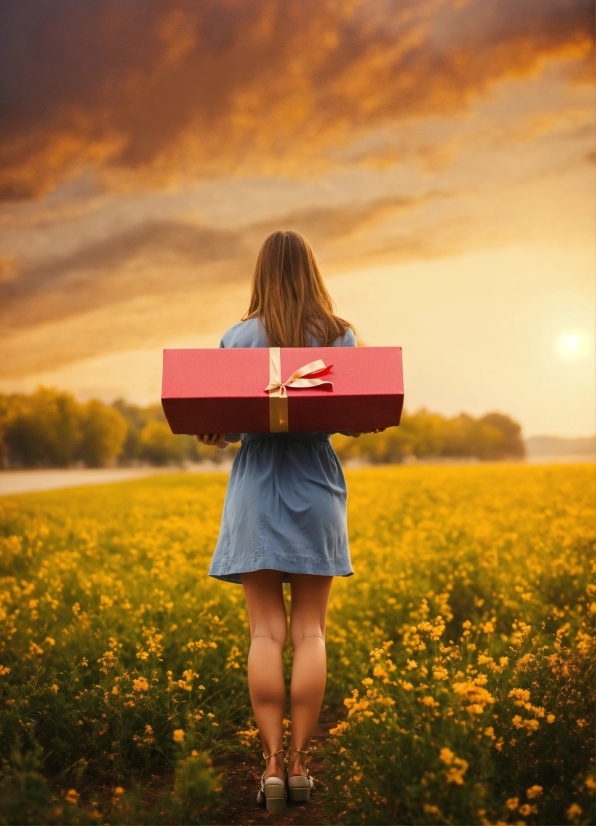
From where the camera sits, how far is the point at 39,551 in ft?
17.9

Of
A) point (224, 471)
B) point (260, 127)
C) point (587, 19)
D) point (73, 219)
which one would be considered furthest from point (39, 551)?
point (587, 19)

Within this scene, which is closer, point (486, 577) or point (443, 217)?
point (486, 577)

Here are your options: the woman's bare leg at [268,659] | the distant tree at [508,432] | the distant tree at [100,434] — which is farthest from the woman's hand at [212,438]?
the distant tree at [508,432]

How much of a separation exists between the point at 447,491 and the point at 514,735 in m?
4.25

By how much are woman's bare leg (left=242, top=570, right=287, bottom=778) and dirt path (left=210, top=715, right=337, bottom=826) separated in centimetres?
15

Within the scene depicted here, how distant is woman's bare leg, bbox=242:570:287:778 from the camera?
276 centimetres

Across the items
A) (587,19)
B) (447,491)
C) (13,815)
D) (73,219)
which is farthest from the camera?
(447,491)

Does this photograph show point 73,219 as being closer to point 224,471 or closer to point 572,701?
point 224,471

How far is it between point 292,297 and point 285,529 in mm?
815

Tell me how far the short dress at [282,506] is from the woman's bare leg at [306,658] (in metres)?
0.09

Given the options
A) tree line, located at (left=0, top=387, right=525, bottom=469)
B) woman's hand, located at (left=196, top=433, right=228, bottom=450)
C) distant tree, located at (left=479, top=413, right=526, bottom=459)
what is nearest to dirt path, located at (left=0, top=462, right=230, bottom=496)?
tree line, located at (left=0, top=387, right=525, bottom=469)

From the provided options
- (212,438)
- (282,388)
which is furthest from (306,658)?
(282,388)

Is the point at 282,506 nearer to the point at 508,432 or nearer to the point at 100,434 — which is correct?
the point at 100,434

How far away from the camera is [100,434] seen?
6.52 metres
